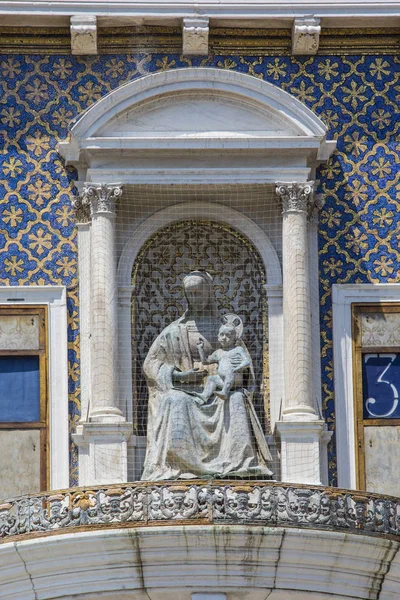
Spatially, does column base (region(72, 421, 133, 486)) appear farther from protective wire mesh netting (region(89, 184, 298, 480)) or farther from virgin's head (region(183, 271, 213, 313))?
virgin's head (region(183, 271, 213, 313))

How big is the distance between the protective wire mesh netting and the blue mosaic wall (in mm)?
473

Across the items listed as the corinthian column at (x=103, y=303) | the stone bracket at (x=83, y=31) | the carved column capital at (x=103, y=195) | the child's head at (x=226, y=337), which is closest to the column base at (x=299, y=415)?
the child's head at (x=226, y=337)

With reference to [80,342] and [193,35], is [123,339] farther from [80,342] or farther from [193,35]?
[193,35]

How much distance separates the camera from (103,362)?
2109 cm

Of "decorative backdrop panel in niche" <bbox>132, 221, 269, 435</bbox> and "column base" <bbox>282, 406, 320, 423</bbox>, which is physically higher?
"decorative backdrop panel in niche" <bbox>132, 221, 269, 435</bbox>

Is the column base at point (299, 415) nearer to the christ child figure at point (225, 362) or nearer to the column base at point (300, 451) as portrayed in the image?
the column base at point (300, 451)

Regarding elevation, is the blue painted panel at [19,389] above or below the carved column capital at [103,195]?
below

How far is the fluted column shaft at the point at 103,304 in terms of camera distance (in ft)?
68.9

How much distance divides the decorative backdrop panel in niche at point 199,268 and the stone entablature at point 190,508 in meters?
1.83

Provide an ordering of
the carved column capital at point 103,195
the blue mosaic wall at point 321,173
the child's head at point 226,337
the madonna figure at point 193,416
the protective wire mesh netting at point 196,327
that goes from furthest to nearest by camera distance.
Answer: the blue mosaic wall at point 321,173
the carved column capital at point 103,195
the child's head at point 226,337
the protective wire mesh netting at point 196,327
the madonna figure at point 193,416

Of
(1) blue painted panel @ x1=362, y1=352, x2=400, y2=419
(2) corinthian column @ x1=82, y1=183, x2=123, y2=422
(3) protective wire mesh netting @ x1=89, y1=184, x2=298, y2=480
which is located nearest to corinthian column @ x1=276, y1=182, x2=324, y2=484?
(3) protective wire mesh netting @ x1=89, y1=184, x2=298, y2=480

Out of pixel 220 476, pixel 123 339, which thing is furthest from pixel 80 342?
pixel 220 476

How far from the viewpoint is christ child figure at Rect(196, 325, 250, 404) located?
20984 millimetres

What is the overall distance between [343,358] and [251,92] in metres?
2.27
